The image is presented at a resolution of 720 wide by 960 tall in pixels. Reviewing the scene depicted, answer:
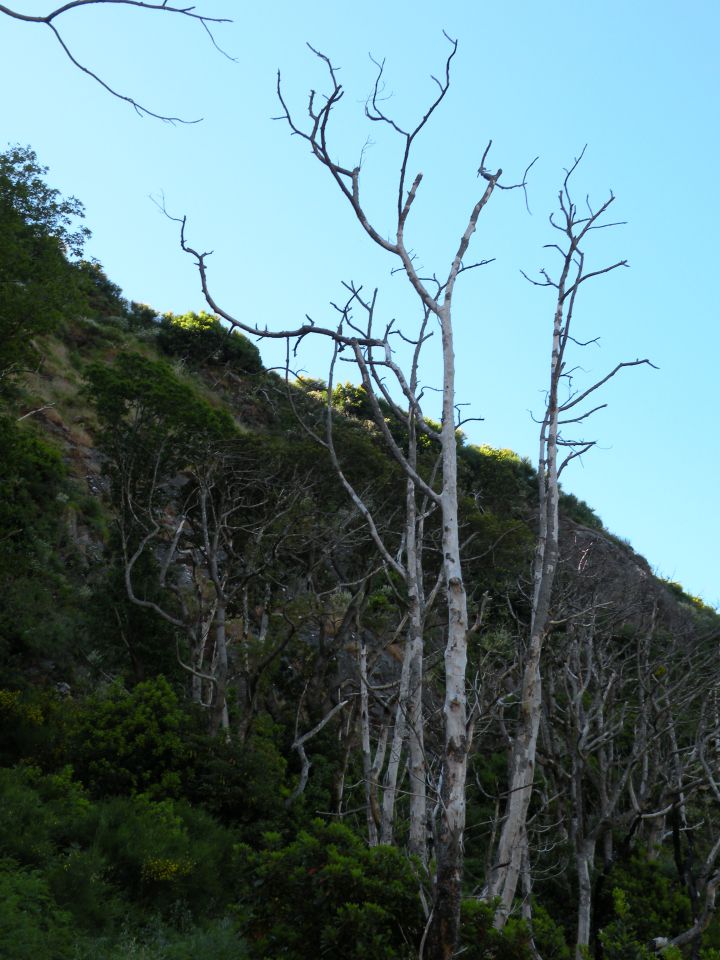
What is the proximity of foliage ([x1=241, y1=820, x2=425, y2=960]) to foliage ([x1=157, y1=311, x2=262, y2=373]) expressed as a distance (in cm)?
3746

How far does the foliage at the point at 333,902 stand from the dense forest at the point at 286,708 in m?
0.02

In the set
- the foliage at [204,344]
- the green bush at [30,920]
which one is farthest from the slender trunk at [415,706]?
the foliage at [204,344]

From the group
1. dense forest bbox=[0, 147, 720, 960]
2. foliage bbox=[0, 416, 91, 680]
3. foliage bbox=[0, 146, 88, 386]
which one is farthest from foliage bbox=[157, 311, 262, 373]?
foliage bbox=[0, 146, 88, 386]

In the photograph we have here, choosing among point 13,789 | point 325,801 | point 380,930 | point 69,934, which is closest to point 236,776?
point 325,801

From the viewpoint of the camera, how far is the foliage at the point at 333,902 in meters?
6.71

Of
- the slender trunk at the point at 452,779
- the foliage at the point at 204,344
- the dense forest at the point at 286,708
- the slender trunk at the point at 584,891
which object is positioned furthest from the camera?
the foliage at the point at 204,344

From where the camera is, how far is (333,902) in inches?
276

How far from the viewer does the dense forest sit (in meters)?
8.08

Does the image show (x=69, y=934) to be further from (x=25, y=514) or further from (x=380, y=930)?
(x=25, y=514)

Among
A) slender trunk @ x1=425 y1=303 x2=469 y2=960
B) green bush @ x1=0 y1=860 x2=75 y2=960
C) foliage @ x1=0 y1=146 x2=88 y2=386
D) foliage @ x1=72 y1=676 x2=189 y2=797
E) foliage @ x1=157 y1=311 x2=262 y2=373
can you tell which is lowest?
green bush @ x1=0 y1=860 x2=75 y2=960

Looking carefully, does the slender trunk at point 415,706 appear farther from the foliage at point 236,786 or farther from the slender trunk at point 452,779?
the foliage at point 236,786

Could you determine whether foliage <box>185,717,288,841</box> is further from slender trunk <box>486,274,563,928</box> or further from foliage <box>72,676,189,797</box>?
slender trunk <box>486,274,563,928</box>

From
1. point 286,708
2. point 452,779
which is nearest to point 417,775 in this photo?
point 452,779

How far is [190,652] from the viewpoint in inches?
776
